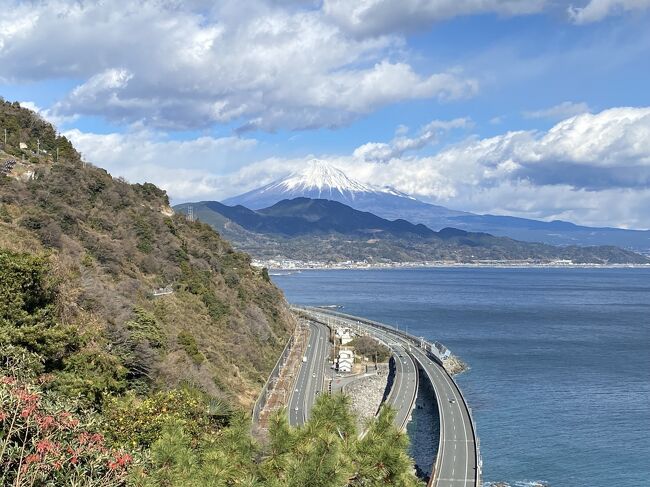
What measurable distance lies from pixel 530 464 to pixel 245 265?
3328 centimetres

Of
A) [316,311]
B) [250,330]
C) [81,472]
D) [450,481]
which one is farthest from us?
[316,311]

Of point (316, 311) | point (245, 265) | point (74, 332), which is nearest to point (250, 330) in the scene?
point (245, 265)

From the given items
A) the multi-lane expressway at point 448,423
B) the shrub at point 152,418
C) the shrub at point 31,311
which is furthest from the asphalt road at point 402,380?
the shrub at point 31,311

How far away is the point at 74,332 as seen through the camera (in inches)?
641

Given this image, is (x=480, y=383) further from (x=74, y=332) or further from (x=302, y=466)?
(x=302, y=466)

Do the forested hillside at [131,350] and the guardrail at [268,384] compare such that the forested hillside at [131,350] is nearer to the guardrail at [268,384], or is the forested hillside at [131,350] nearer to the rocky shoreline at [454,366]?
the guardrail at [268,384]

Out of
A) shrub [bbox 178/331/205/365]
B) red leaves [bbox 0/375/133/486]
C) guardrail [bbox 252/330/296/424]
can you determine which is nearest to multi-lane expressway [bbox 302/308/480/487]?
red leaves [bbox 0/375/133/486]

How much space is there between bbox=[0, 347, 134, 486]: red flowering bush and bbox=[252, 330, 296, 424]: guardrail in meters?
19.2

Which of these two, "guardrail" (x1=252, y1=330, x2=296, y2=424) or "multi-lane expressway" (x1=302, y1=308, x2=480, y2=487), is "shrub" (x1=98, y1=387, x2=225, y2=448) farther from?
"guardrail" (x1=252, y1=330, x2=296, y2=424)

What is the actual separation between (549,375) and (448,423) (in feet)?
65.4

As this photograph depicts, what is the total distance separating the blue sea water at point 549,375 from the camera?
112 feet

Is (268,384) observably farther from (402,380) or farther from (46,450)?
(46,450)

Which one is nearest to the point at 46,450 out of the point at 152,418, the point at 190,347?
Answer: the point at 152,418

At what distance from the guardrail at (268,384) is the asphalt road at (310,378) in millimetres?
1612
